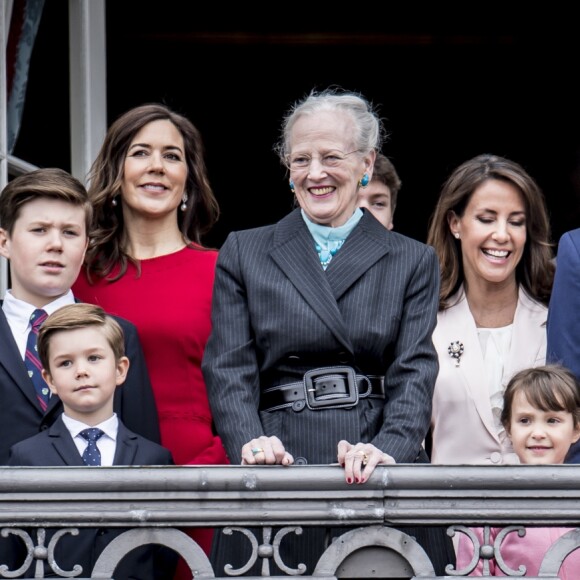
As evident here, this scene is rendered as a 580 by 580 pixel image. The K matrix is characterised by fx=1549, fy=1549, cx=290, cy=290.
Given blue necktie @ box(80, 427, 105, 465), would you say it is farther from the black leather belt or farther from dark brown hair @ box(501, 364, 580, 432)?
dark brown hair @ box(501, 364, 580, 432)

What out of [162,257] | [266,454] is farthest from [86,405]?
[162,257]

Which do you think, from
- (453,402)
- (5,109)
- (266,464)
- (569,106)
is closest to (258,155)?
(569,106)

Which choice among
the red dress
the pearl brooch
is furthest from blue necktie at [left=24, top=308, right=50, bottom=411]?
the pearl brooch

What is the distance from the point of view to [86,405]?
3.98 m

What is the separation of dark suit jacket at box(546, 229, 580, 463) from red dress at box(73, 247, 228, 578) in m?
1.01

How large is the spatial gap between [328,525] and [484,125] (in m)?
5.33

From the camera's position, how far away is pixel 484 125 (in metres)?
8.63

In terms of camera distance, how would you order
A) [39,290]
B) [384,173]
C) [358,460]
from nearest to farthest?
[358,460] < [39,290] < [384,173]

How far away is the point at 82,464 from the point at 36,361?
396 millimetres

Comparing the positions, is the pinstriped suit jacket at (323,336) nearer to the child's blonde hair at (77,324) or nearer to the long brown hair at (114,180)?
the child's blonde hair at (77,324)

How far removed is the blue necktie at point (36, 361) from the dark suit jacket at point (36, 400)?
0.12 feet

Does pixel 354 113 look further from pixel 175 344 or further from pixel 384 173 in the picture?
pixel 384 173

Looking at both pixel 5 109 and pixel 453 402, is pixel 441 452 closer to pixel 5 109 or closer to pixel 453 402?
pixel 453 402

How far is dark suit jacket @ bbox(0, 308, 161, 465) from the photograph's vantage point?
4.08 meters
